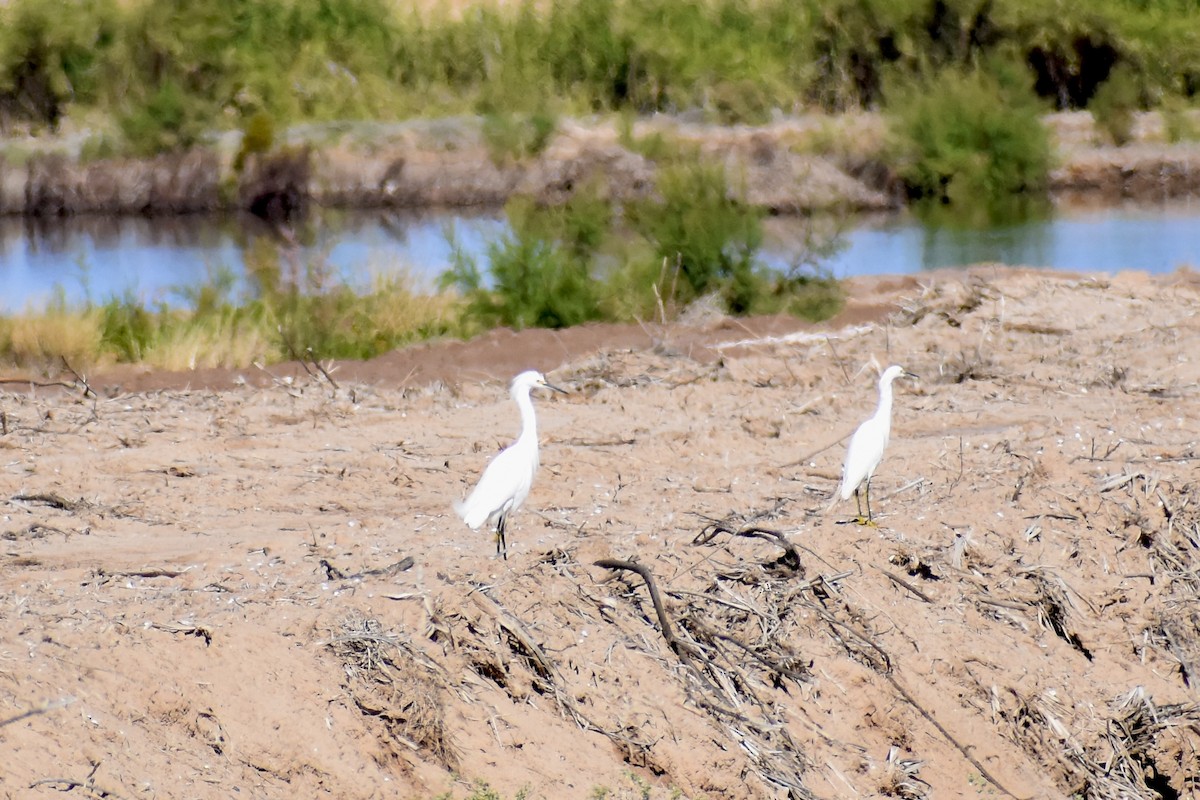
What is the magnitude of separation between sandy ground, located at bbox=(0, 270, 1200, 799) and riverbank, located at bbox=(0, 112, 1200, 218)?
25.5 m

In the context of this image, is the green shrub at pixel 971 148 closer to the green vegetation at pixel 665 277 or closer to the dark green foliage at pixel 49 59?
the green vegetation at pixel 665 277

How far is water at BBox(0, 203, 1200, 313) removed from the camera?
20.9 m

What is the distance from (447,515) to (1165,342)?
21.3 feet

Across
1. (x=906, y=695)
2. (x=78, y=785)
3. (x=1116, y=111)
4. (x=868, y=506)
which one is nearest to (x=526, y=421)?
(x=868, y=506)

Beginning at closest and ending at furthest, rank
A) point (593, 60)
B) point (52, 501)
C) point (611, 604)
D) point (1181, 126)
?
point (611, 604), point (52, 501), point (1181, 126), point (593, 60)

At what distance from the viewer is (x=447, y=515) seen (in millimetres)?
7602

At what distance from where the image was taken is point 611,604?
597cm

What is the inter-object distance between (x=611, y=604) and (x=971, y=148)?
30.8m

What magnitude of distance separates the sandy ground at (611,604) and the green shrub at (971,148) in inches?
987

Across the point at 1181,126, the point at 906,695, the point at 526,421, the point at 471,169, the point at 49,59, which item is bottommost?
the point at 471,169

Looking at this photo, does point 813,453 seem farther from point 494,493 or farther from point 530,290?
point 530,290

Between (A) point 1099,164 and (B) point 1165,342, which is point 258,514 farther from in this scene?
A: (A) point 1099,164

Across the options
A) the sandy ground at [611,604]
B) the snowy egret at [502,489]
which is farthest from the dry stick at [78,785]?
the snowy egret at [502,489]

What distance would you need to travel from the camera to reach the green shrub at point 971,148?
1351 inches
